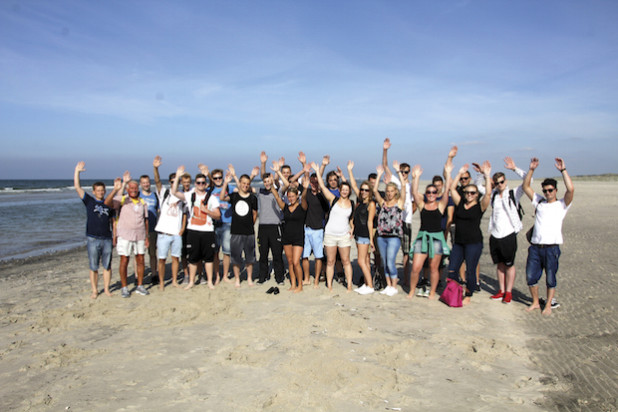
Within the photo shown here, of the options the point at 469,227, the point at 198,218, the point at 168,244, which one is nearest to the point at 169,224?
the point at 168,244

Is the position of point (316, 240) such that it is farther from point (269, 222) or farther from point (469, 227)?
point (469, 227)

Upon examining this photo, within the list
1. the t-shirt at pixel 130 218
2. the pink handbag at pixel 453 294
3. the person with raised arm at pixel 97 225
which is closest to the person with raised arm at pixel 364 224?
the pink handbag at pixel 453 294

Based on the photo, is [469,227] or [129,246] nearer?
[469,227]

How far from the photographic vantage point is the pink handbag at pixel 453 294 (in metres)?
6.47

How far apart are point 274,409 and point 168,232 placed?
4529mm

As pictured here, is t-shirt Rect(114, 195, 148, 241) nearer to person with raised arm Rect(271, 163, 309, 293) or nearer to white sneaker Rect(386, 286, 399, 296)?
person with raised arm Rect(271, 163, 309, 293)

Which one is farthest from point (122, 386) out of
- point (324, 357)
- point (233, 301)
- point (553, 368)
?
point (553, 368)

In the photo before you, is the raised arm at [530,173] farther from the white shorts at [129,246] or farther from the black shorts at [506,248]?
the white shorts at [129,246]

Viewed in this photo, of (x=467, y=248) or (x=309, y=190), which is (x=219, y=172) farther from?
(x=467, y=248)

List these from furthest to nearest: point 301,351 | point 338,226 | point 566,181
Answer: point 338,226 → point 566,181 → point 301,351

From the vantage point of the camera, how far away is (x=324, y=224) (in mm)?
7754

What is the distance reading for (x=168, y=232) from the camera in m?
7.37

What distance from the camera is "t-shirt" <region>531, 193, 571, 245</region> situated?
19.7ft

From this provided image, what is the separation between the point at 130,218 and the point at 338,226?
3618 mm
